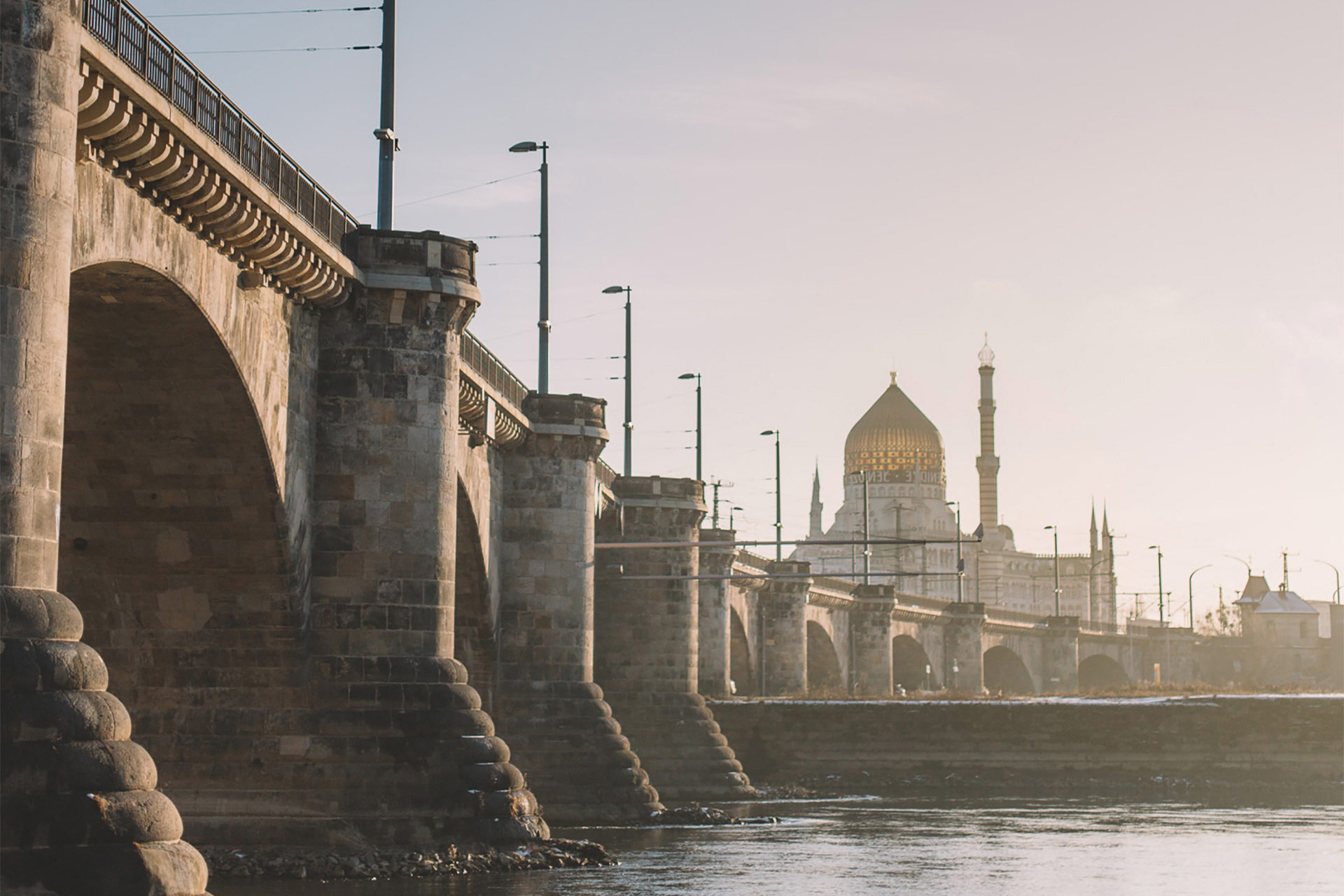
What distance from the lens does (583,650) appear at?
4153 centimetres

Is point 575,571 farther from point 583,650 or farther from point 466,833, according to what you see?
point 466,833

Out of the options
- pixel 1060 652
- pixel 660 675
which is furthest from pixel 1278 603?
pixel 660 675

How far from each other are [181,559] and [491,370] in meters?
11.4

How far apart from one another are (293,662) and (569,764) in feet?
48.4

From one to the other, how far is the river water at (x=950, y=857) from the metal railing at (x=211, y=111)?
8881mm

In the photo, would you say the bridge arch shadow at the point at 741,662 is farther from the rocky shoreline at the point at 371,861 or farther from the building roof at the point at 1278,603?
the building roof at the point at 1278,603

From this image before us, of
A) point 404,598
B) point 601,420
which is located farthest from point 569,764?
point 404,598

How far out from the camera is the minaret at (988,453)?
168000 millimetres

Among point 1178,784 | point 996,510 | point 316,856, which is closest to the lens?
point 316,856

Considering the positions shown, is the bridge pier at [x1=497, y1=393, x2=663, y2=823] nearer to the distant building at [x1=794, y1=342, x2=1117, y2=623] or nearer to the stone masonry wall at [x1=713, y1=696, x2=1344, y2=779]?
the stone masonry wall at [x1=713, y1=696, x2=1344, y2=779]

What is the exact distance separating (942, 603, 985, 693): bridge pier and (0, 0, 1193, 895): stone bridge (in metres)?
61.4

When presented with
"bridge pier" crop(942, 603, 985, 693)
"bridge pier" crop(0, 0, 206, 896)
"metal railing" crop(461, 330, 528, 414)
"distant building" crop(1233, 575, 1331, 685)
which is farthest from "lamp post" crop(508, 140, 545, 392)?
"distant building" crop(1233, 575, 1331, 685)

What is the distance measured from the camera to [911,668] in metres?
101

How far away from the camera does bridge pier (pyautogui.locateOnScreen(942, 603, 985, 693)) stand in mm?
98688
